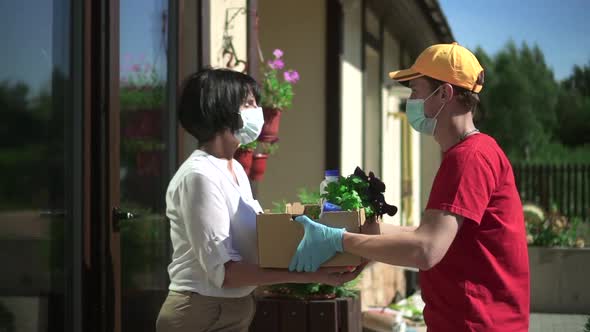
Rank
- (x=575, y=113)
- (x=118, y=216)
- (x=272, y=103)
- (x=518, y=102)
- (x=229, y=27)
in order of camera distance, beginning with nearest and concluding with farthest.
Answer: (x=118, y=216), (x=229, y=27), (x=272, y=103), (x=518, y=102), (x=575, y=113)

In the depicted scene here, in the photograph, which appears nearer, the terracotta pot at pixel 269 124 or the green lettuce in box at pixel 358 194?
the green lettuce in box at pixel 358 194

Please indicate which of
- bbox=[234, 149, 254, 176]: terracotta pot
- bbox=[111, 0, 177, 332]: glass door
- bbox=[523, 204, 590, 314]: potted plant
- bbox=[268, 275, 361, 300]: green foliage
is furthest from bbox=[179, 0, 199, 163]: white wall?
bbox=[523, 204, 590, 314]: potted plant

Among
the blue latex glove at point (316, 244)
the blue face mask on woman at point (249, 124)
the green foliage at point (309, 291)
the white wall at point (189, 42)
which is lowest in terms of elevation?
the green foliage at point (309, 291)

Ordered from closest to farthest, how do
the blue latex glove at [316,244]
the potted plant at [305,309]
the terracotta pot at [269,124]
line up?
the blue latex glove at [316,244], the potted plant at [305,309], the terracotta pot at [269,124]

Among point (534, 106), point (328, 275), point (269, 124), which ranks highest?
point (534, 106)

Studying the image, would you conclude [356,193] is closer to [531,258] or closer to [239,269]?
[239,269]

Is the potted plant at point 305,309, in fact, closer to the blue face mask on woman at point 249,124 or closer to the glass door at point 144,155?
the glass door at point 144,155

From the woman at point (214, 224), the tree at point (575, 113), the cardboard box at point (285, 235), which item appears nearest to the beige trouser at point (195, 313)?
the woman at point (214, 224)

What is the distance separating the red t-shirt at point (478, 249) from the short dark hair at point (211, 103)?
30.4 inches

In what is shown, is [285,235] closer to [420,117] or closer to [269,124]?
[420,117]

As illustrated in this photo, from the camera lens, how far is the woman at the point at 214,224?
2779mm

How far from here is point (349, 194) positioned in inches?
113

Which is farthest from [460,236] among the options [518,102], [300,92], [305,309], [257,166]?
[518,102]

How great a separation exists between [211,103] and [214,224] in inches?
17.8
